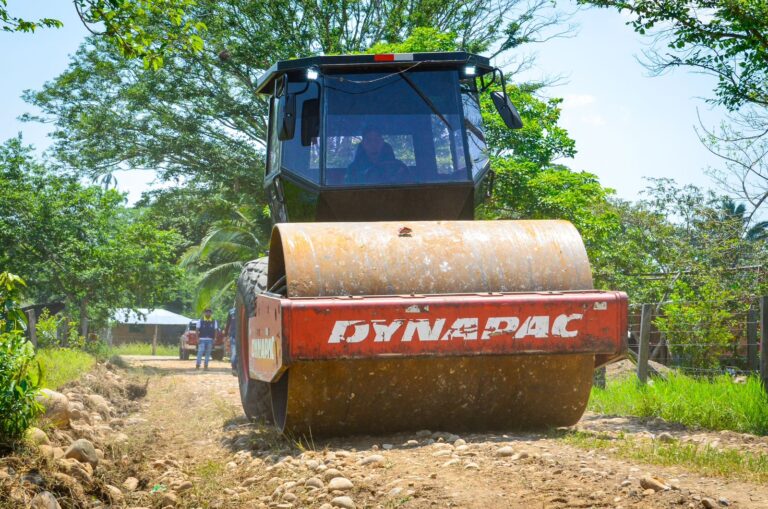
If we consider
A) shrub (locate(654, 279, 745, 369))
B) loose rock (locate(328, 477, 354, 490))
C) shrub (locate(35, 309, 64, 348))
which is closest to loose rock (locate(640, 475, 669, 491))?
loose rock (locate(328, 477, 354, 490))

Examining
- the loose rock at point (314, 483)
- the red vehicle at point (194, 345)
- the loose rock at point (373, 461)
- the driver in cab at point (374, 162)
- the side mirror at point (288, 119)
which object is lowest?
the red vehicle at point (194, 345)

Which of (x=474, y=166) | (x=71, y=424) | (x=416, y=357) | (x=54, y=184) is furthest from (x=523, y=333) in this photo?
(x=54, y=184)

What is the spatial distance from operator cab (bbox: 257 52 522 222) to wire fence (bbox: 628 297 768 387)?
3.98 metres

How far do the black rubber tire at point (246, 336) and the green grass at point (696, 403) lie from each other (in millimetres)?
3316

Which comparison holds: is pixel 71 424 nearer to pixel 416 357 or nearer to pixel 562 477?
pixel 416 357

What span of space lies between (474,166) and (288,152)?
4.91 ft

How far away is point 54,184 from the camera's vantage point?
23.0m

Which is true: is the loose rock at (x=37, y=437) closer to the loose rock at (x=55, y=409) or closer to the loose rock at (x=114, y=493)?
the loose rock at (x=114, y=493)

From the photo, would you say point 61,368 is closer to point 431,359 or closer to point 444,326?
point 431,359

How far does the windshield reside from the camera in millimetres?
7555

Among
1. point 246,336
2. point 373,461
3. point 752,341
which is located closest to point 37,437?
point 373,461

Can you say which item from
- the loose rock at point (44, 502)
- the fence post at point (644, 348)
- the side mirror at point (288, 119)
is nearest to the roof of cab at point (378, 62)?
the side mirror at point (288, 119)

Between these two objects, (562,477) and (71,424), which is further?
(71,424)

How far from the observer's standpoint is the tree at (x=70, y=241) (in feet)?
72.6
